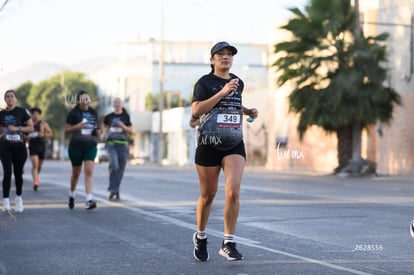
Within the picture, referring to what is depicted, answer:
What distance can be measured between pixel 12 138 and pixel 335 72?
23460 mm

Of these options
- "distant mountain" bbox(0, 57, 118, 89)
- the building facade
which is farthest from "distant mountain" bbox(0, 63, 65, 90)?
the building facade

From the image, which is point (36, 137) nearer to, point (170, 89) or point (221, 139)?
point (221, 139)

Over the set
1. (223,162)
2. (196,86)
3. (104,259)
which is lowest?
(104,259)

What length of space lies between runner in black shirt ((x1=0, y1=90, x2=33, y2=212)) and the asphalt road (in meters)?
0.65

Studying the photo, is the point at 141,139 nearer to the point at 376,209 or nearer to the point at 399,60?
the point at 399,60

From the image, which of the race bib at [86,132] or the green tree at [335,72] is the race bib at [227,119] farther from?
the green tree at [335,72]

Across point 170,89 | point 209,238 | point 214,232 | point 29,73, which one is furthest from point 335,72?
point 170,89

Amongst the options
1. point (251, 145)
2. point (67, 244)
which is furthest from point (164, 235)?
point (251, 145)

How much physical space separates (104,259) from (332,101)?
89.6 feet

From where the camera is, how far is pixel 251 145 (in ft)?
201

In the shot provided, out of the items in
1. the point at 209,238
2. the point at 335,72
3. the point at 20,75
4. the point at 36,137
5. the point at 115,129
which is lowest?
the point at 209,238

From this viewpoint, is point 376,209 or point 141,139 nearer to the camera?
point 376,209

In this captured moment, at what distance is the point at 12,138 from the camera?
14.4m

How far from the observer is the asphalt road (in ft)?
27.0
